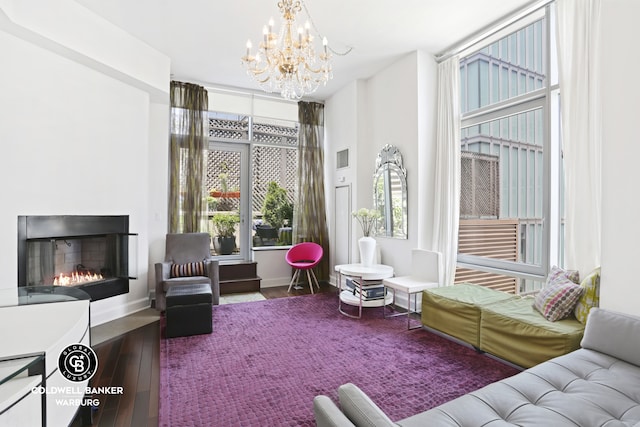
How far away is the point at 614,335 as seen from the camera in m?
1.98

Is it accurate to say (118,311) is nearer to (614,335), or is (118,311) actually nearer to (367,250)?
(367,250)

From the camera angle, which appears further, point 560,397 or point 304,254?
point 304,254

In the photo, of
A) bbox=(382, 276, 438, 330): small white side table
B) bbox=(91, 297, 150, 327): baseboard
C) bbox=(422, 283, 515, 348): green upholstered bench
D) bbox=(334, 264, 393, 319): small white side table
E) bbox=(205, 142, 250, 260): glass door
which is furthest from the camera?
bbox=(205, 142, 250, 260): glass door

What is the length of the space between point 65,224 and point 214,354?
7.21 ft

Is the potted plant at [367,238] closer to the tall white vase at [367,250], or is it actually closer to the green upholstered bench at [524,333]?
the tall white vase at [367,250]

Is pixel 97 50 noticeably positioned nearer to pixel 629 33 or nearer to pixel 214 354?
pixel 214 354

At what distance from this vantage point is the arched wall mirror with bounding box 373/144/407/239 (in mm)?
4559

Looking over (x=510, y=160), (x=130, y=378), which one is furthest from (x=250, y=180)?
(x=510, y=160)

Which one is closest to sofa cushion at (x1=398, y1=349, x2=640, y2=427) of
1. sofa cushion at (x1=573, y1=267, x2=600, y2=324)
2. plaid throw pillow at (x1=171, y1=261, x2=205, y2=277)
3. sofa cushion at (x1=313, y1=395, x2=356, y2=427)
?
sofa cushion at (x1=313, y1=395, x2=356, y2=427)

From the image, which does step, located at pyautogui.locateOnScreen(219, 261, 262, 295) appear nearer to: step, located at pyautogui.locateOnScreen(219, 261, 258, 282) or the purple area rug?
step, located at pyautogui.locateOnScreen(219, 261, 258, 282)

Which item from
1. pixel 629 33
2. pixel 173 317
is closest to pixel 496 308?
pixel 629 33

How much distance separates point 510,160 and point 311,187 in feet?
10.9

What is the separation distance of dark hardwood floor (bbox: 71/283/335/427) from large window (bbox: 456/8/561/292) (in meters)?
3.55

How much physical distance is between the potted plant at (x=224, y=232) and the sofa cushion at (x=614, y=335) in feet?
16.2
